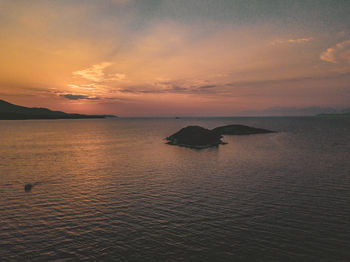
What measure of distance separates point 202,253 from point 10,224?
47.3ft

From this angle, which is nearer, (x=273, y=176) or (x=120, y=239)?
(x=120, y=239)

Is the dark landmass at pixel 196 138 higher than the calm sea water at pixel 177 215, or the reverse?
the dark landmass at pixel 196 138

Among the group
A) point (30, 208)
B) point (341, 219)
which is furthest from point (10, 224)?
point (341, 219)

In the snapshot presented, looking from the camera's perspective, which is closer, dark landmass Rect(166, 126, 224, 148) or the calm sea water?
the calm sea water

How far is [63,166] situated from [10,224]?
2202cm

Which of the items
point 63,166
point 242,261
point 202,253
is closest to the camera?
point 242,261

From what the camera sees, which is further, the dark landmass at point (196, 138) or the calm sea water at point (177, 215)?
the dark landmass at point (196, 138)

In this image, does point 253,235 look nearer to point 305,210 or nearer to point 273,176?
point 305,210

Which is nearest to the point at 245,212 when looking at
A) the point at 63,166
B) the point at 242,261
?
the point at 242,261

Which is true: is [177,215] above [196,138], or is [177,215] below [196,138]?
below

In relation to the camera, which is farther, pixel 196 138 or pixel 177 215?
Result: pixel 196 138

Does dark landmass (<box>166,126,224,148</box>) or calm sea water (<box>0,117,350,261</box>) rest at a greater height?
dark landmass (<box>166,126,224,148</box>)

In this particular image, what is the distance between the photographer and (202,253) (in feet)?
39.9

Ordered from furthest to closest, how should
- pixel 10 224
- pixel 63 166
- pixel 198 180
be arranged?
pixel 63 166 < pixel 198 180 < pixel 10 224
